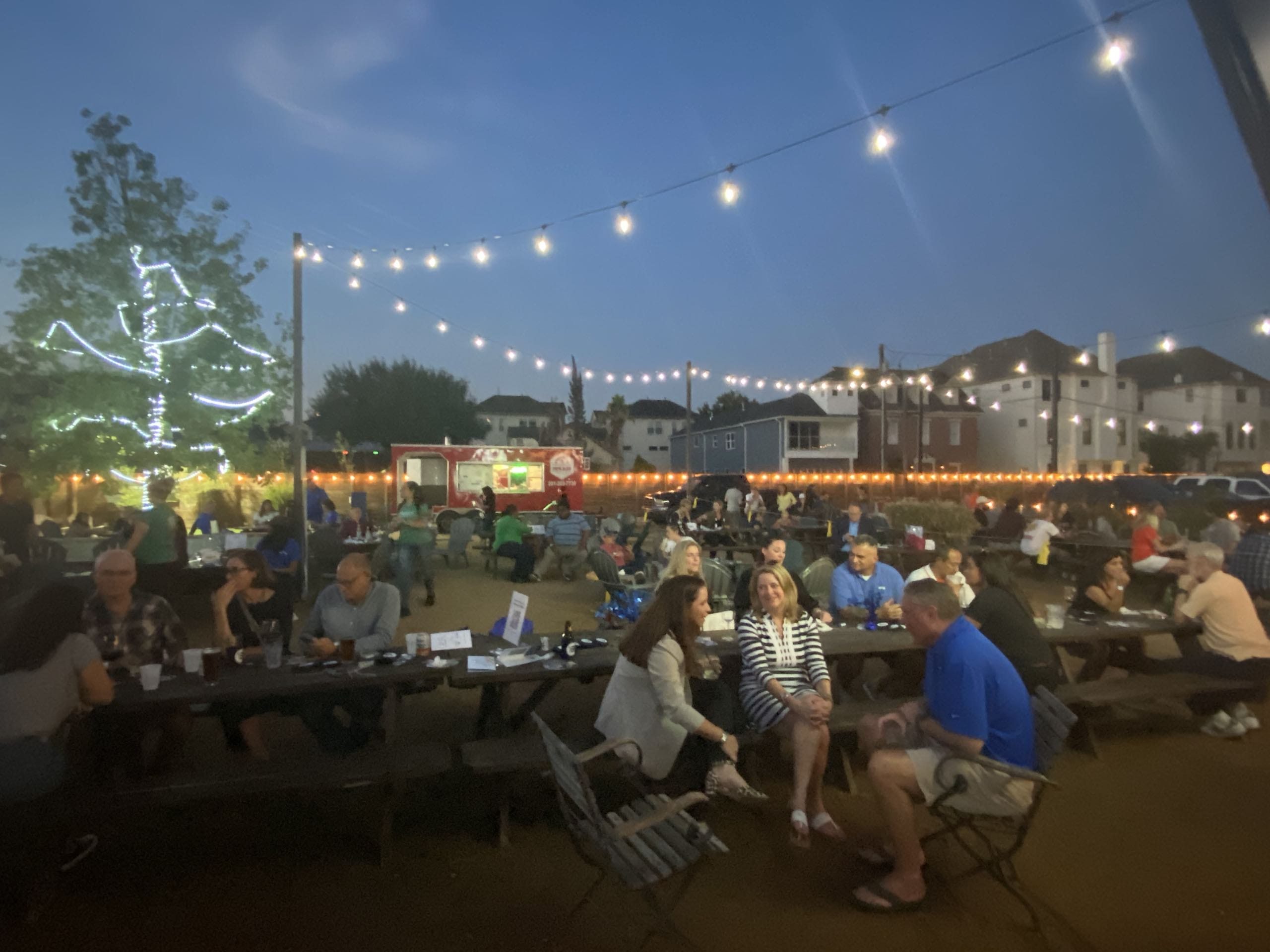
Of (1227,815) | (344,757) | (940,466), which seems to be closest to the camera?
(344,757)

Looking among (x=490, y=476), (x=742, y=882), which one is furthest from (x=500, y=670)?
(x=490, y=476)

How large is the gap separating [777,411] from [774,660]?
3305cm

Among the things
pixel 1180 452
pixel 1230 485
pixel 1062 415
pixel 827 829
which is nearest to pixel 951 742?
pixel 827 829

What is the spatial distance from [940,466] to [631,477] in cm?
1781

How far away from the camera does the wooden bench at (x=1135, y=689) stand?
4.58m

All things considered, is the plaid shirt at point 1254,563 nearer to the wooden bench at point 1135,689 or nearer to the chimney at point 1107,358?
the wooden bench at point 1135,689

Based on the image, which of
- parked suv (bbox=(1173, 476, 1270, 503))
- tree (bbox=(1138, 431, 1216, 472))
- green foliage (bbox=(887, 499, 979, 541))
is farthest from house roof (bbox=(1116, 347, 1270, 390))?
green foliage (bbox=(887, 499, 979, 541))

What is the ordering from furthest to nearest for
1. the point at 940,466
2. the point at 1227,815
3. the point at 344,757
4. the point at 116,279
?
the point at 940,466 < the point at 116,279 < the point at 1227,815 < the point at 344,757

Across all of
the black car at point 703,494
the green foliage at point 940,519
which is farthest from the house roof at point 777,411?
the green foliage at point 940,519

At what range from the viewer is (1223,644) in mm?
4926

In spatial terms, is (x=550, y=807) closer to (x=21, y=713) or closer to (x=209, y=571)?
(x=21, y=713)

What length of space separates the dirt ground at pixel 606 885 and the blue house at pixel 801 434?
30.3 m

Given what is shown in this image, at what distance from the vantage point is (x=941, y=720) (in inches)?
119

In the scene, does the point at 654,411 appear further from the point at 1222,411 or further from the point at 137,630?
the point at 137,630
